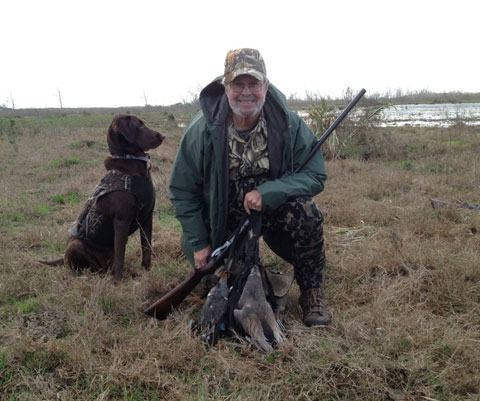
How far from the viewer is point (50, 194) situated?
20.6 feet

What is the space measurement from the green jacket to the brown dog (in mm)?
613

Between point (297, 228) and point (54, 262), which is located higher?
point (297, 228)

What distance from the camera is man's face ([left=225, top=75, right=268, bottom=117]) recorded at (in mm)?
2482

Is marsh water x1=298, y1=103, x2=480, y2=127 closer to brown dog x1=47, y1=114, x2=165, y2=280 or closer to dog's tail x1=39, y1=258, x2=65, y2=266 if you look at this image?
brown dog x1=47, y1=114, x2=165, y2=280

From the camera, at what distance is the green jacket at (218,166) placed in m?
2.53

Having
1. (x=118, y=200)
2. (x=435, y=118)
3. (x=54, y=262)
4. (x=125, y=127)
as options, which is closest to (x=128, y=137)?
(x=125, y=127)

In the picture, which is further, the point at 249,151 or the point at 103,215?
the point at 103,215

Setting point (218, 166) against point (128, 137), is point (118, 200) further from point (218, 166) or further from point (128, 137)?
point (218, 166)

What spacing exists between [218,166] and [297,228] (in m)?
0.64

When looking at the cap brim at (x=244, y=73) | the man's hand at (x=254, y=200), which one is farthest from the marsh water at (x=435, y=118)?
the man's hand at (x=254, y=200)

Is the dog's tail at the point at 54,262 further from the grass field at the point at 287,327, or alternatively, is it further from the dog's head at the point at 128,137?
the dog's head at the point at 128,137

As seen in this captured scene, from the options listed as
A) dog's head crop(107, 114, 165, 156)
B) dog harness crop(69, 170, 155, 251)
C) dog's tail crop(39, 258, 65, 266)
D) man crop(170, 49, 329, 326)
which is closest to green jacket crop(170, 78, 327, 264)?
man crop(170, 49, 329, 326)

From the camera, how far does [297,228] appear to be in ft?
8.48

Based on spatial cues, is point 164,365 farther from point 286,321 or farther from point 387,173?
point 387,173
